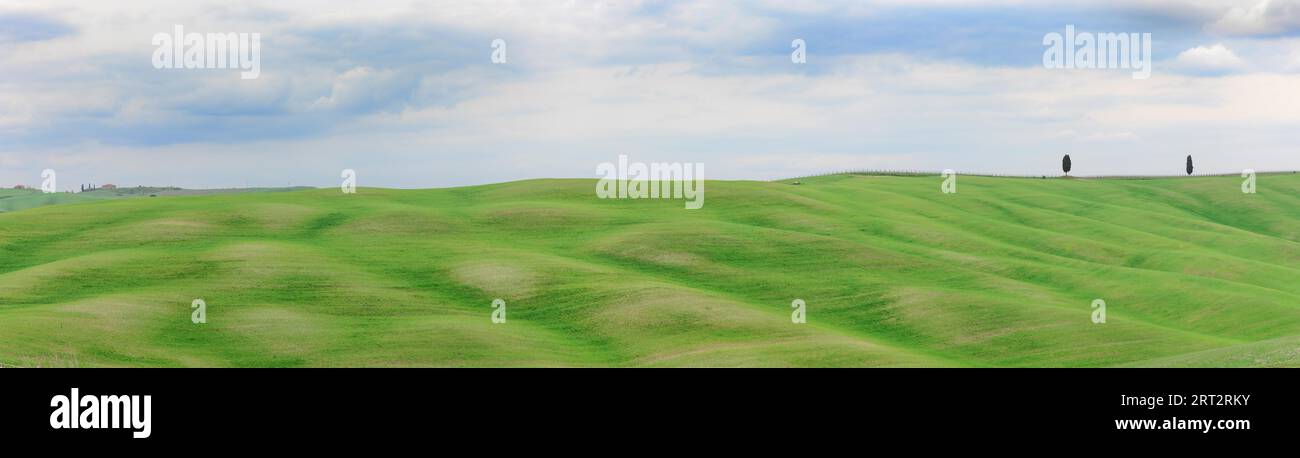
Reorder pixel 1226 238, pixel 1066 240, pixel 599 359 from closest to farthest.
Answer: pixel 599 359 < pixel 1066 240 < pixel 1226 238

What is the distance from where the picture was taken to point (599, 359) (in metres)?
48.8

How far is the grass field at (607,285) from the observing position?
48812 mm

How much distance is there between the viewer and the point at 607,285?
61.5 m

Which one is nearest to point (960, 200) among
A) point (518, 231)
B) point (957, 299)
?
point (518, 231)

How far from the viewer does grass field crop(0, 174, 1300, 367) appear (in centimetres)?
4881
